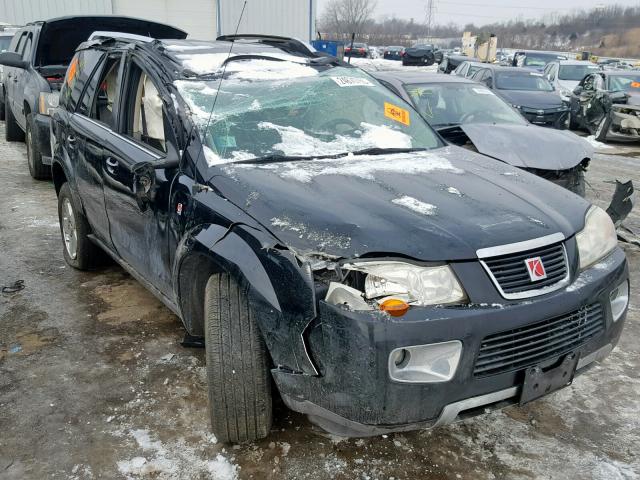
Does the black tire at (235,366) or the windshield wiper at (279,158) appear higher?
the windshield wiper at (279,158)

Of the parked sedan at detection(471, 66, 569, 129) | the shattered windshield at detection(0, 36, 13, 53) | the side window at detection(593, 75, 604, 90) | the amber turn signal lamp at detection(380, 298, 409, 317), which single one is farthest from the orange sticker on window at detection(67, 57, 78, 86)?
the side window at detection(593, 75, 604, 90)

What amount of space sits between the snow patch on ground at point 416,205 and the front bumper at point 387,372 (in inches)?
13.1

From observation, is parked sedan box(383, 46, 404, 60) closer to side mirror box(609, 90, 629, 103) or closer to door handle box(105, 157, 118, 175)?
side mirror box(609, 90, 629, 103)

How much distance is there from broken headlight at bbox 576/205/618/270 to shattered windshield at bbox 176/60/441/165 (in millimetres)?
1103

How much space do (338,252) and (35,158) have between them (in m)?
6.50

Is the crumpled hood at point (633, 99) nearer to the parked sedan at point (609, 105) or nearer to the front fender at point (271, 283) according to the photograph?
the parked sedan at point (609, 105)

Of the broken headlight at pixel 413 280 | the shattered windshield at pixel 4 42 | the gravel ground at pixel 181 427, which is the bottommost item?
the gravel ground at pixel 181 427

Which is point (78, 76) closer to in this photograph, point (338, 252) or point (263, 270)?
point (263, 270)

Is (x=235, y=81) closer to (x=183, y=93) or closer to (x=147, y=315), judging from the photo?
(x=183, y=93)

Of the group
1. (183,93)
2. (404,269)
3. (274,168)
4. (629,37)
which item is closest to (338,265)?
(404,269)

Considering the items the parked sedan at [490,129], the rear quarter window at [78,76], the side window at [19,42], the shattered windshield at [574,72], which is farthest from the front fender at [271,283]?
the shattered windshield at [574,72]

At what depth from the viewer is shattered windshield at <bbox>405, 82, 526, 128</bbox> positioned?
6.41 metres

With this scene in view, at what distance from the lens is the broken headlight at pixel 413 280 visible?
218cm

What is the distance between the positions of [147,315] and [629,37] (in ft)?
297
